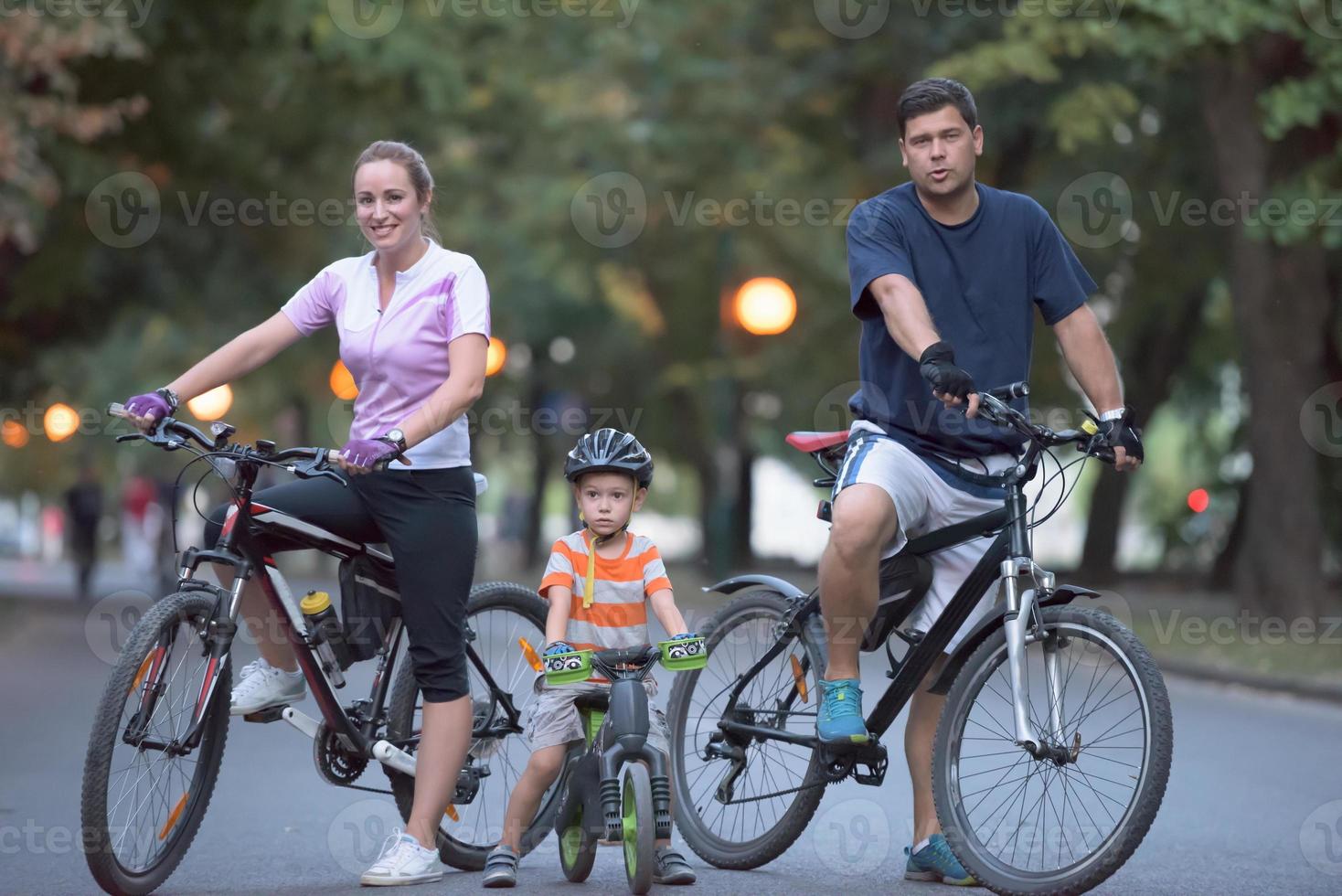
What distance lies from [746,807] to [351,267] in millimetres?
1923

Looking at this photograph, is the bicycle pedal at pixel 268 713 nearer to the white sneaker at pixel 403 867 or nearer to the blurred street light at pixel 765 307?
the white sneaker at pixel 403 867

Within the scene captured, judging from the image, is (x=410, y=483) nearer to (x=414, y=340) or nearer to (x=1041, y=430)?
(x=414, y=340)

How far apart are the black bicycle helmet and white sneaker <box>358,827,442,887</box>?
1.08 meters

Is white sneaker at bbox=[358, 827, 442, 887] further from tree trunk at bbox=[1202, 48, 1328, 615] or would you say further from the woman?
tree trunk at bbox=[1202, 48, 1328, 615]

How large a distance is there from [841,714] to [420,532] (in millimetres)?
1236

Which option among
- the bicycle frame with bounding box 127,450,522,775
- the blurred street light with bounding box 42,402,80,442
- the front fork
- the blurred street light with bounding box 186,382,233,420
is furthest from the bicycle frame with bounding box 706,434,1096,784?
the blurred street light with bounding box 42,402,80,442

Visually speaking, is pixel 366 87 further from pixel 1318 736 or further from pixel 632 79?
pixel 1318 736

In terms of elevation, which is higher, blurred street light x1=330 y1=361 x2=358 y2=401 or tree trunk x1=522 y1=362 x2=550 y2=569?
blurred street light x1=330 y1=361 x2=358 y2=401

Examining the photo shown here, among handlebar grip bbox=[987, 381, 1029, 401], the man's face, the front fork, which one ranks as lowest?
the front fork

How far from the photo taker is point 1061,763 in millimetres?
4809

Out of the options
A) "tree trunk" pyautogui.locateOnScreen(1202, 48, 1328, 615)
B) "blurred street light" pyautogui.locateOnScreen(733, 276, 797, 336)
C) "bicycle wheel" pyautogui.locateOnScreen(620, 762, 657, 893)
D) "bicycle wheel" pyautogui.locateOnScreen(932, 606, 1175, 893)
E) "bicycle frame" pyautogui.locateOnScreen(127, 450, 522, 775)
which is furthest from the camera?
"blurred street light" pyautogui.locateOnScreen(733, 276, 797, 336)

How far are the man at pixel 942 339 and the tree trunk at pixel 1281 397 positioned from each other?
11.7m

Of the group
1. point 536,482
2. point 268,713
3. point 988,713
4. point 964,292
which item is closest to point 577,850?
point 268,713

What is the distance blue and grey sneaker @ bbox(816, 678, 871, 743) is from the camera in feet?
17.4
